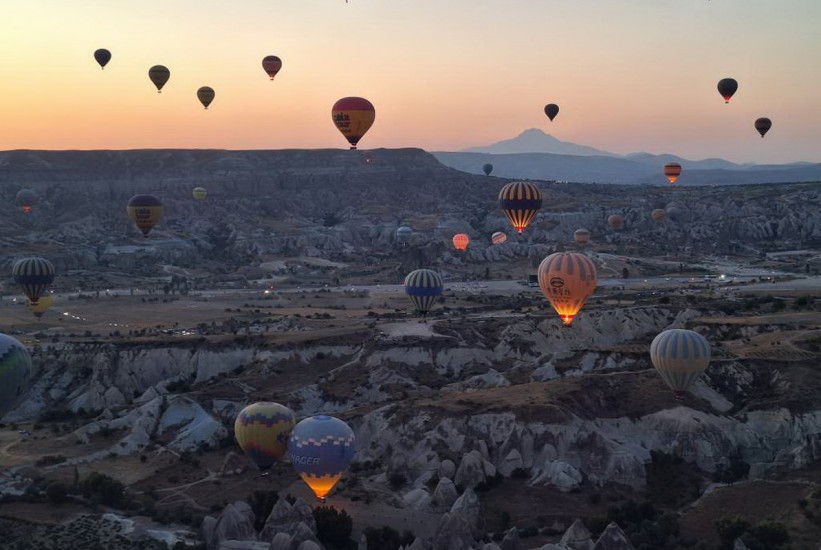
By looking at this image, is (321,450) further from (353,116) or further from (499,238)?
(499,238)

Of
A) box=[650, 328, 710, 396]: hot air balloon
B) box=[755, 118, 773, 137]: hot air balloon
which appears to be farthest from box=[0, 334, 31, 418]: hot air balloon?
box=[755, 118, 773, 137]: hot air balloon

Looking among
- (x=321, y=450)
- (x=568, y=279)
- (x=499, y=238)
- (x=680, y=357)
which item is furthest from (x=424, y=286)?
(x=499, y=238)

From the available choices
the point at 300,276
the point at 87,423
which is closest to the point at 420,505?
the point at 87,423

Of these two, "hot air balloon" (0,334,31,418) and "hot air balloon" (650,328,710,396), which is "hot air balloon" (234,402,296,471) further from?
"hot air balloon" (650,328,710,396)

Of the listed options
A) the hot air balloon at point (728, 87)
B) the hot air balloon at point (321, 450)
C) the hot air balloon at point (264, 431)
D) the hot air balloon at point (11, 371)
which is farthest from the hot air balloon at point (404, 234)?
the hot air balloon at point (11, 371)

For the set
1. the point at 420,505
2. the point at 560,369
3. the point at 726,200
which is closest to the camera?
the point at 420,505

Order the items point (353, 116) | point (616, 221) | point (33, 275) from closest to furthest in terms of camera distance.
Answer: point (353, 116), point (33, 275), point (616, 221)

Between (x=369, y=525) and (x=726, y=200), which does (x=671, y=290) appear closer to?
(x=369, y=525)

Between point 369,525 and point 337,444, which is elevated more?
point 337,444
